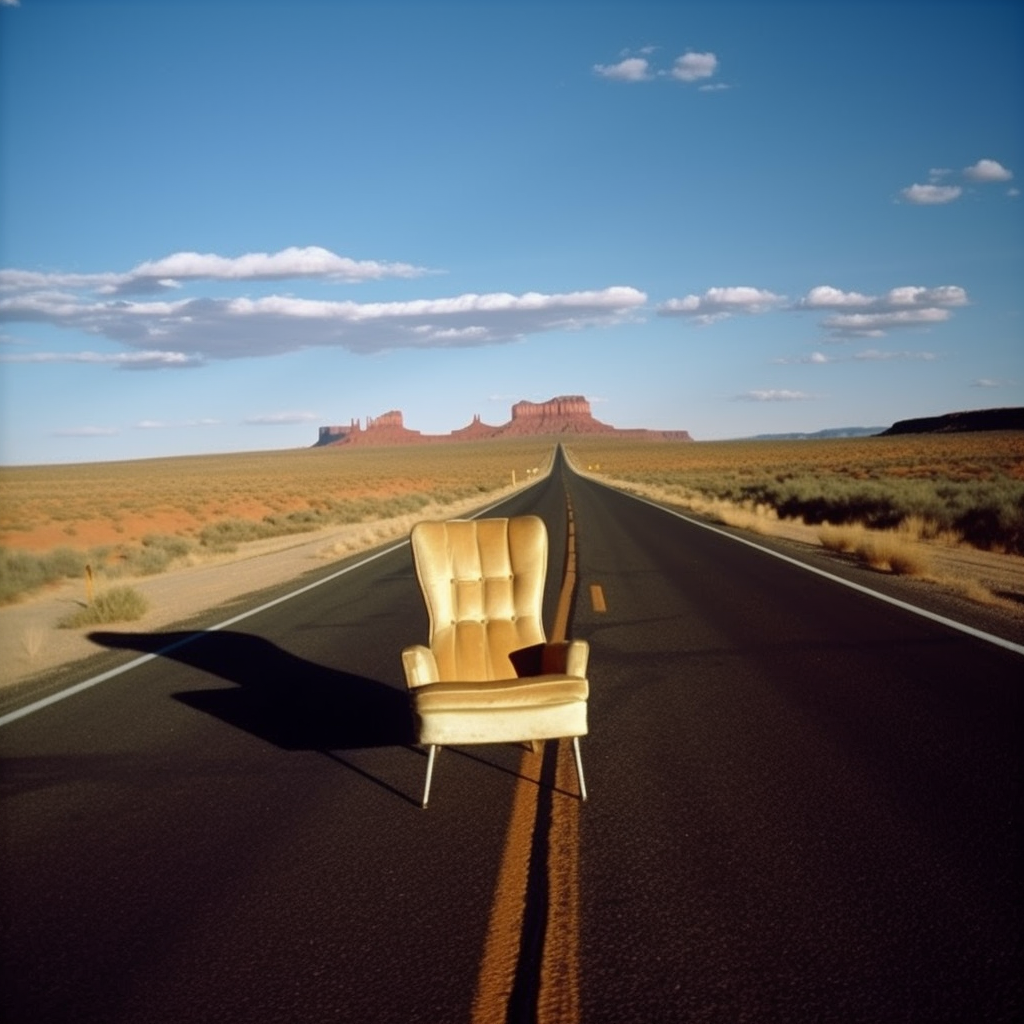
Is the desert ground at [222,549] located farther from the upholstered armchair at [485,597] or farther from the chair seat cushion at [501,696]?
the chair seat cushion at [501,696]

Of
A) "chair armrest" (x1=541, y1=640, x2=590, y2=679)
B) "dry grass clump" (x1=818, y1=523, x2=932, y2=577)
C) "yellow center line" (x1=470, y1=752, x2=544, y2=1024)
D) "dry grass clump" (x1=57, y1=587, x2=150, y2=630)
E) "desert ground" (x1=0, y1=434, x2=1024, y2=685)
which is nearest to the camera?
"yellow center line" (x1=470, y1=752, x2=544, y2=1024)

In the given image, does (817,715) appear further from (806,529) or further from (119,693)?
(806,529)

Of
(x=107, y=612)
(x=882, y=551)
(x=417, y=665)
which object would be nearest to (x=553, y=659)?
(x=417, y=665)

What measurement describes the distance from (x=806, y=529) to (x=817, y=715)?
20.3 m

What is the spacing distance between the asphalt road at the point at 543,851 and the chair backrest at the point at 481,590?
66cm

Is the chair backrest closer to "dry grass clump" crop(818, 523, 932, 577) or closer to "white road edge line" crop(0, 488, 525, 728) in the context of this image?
"white road edge line" crop(0, 488, 525, 728)

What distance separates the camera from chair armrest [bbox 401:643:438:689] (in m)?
5.40

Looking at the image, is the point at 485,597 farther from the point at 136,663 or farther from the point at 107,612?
the point at 107,612

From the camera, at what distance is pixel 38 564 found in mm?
19281

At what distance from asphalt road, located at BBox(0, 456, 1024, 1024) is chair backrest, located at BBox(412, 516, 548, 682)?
2.16 feet

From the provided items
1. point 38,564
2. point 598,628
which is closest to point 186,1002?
point 598,628

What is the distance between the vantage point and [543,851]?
431cm

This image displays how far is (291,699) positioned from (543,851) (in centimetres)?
370

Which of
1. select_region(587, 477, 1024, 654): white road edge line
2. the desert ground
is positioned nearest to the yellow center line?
select_region(587, 477, 1024, 654): white road edge line
